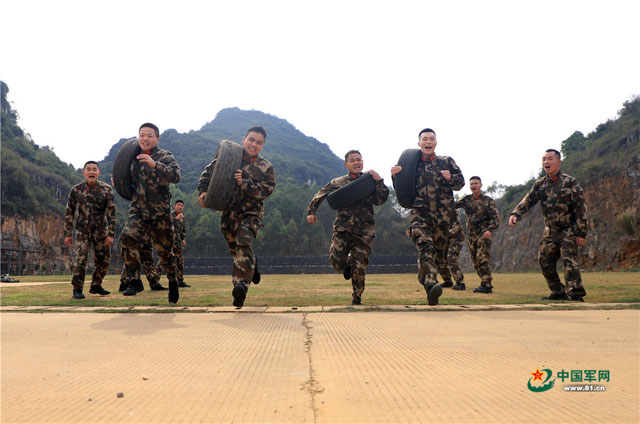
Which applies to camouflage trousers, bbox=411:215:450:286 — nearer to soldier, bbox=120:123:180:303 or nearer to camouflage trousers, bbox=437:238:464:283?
camouflage trousers, bbox=437:238:464:283

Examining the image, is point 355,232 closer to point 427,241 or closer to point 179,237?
point 427,241

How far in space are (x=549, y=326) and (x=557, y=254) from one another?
3.06 metres

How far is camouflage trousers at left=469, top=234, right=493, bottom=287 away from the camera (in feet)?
25.0

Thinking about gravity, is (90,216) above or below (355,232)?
above

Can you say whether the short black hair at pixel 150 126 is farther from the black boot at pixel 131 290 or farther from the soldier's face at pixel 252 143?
the black boot at pixel 131 290

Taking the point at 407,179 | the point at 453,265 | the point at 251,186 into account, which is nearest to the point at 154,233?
the point at 251,186

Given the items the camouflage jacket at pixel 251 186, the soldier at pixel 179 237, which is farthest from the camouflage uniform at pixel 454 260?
the soldier at pixel 179 237

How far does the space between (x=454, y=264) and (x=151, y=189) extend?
5.43 meters

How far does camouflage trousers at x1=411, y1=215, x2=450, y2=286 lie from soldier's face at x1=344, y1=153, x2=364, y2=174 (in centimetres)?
94

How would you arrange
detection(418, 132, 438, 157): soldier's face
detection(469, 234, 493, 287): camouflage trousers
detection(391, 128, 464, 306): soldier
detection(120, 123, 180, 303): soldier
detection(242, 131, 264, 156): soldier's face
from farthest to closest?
1. detection(469, 234, 493, 287): camouflage trousers
2. detection(418, 132, 438, 157): soldier's face
3. detection(391, 128, 464, 306): soldier
4. detection(120, 123, 180, 303): soldier
5. detection(242, 131, 264, 156): soldier's face

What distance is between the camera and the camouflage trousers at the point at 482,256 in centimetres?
761

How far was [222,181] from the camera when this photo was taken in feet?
15.4

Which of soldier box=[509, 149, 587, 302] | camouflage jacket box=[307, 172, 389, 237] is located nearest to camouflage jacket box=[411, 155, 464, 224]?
Result: camouflage jacket box=[307, 172, 389, 237]

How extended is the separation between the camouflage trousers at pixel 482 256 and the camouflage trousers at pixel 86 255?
19.2ft
